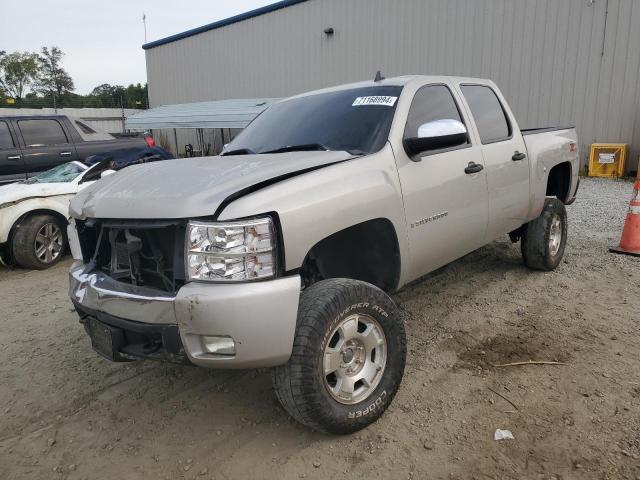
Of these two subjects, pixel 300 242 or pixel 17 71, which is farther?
pixel 17 71

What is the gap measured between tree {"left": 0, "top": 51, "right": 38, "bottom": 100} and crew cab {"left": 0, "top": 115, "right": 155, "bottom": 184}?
202 feet

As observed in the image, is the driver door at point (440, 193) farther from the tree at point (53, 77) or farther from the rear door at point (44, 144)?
the tree at point (53, 77)

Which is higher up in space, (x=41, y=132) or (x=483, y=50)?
(x=483, y=50)

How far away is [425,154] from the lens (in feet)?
10.8

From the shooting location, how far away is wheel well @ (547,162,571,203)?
17.8 ft

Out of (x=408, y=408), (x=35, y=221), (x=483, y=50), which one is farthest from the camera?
(x=483, y=50)

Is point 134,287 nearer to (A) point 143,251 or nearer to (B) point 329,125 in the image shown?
(A) point 143,251

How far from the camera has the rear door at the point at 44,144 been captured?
8695mm

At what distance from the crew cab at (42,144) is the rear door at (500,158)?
6747 millimetres

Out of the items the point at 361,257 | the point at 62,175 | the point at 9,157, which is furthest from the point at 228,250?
the point at 9,157

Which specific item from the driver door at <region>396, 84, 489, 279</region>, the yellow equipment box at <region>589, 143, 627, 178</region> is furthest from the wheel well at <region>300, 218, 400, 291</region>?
the yellow equipment box at <region>589, 143, 627, 178</region>

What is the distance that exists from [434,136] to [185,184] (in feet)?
5.02

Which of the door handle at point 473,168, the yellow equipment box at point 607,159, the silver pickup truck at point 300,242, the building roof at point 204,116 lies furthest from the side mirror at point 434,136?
the building roof at point 204,116

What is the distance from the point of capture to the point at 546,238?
16.0 ft
